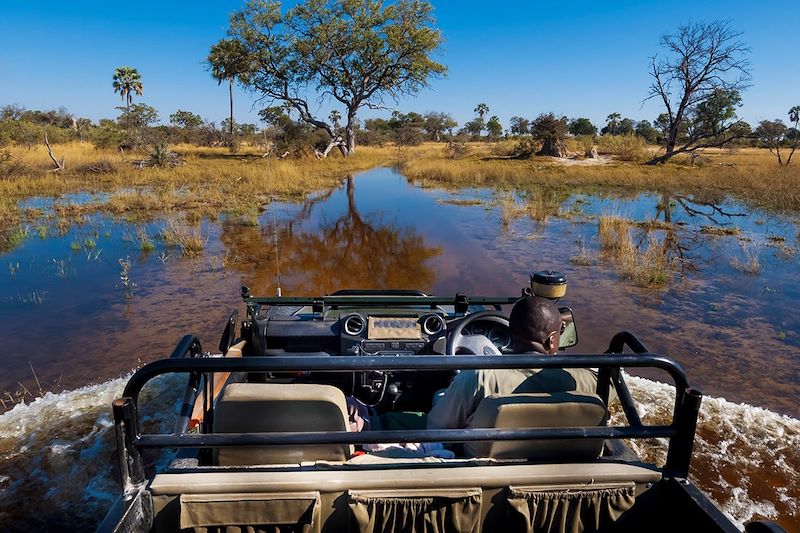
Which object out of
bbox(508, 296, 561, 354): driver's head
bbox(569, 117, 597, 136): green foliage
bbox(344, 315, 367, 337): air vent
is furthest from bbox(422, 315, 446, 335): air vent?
bbox(569, 117, 597, 136): green foliage

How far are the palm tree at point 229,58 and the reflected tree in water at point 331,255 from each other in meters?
21.3

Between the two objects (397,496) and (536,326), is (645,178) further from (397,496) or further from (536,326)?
(397,496)

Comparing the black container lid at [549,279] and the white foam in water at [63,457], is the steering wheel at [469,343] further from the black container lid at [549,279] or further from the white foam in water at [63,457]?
the white foam in water at [63,457]

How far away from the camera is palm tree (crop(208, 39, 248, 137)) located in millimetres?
31234

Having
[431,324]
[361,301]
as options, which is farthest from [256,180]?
[431,324]

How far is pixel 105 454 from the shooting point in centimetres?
400

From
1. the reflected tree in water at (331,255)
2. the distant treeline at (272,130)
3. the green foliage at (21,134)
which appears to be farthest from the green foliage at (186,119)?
the reflected tree in water at (331,255)

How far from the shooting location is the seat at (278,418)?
1975 millimetres

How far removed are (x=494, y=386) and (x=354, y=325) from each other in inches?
62.4

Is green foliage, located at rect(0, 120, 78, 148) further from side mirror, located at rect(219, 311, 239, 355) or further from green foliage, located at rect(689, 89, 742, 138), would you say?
green foliage, located at rect(689, 89, 742, 138)

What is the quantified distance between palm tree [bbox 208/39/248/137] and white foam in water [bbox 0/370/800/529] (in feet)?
99.5

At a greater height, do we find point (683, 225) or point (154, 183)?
point (154, 183)

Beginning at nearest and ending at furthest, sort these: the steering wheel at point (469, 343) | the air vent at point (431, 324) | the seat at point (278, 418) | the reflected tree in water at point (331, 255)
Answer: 1. the seat at point (278, 418)
2. the steering wheel at point (469, 343)
3. the air vent at point (431, 324)
4. the reflected tree in water at point (331, 255)

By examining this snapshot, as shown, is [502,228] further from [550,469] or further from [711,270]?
[550,469]
